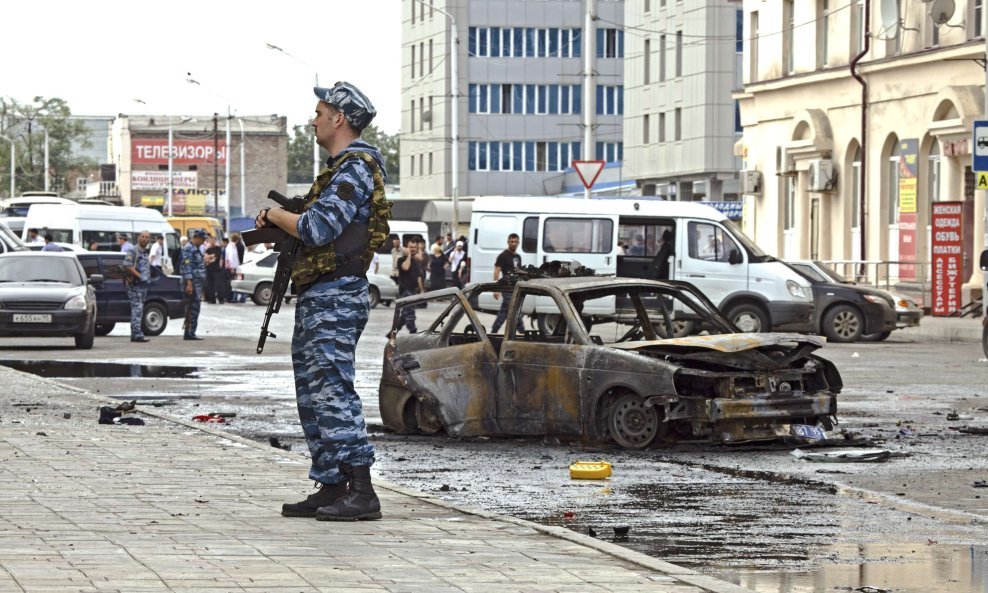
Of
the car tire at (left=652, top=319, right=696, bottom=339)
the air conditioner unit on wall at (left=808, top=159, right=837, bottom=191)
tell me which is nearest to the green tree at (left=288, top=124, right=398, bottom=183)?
the air conditioner unit on wall at (left=808, top=159, right=837, bottom=191)

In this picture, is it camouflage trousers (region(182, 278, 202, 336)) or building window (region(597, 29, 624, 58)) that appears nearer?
camouflage trousers (region(182, 278, 202, 336))

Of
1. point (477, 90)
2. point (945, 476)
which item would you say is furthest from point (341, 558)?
point (477, 90)

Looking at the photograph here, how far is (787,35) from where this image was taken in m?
48.8

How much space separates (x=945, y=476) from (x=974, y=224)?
27842mm

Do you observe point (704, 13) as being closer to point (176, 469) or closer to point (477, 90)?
point (477, 90)

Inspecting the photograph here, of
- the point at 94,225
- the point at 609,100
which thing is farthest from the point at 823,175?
the point at 609,100

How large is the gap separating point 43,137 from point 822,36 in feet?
299

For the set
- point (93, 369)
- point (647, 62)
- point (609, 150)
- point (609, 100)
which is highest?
point (609, 100)

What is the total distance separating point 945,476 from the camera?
11328mm

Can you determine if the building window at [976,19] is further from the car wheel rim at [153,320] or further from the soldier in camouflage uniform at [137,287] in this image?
the soldier in camouflage uniform at [137,287]

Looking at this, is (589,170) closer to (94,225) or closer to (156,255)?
(156,255)

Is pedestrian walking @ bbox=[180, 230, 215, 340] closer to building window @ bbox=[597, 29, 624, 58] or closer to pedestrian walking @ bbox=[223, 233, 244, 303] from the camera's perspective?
pedestrian walking @ bbox=[223, 233, 244, 303]

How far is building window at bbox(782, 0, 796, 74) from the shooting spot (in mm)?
48750

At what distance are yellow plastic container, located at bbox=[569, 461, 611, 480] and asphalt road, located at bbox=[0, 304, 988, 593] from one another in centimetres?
13
